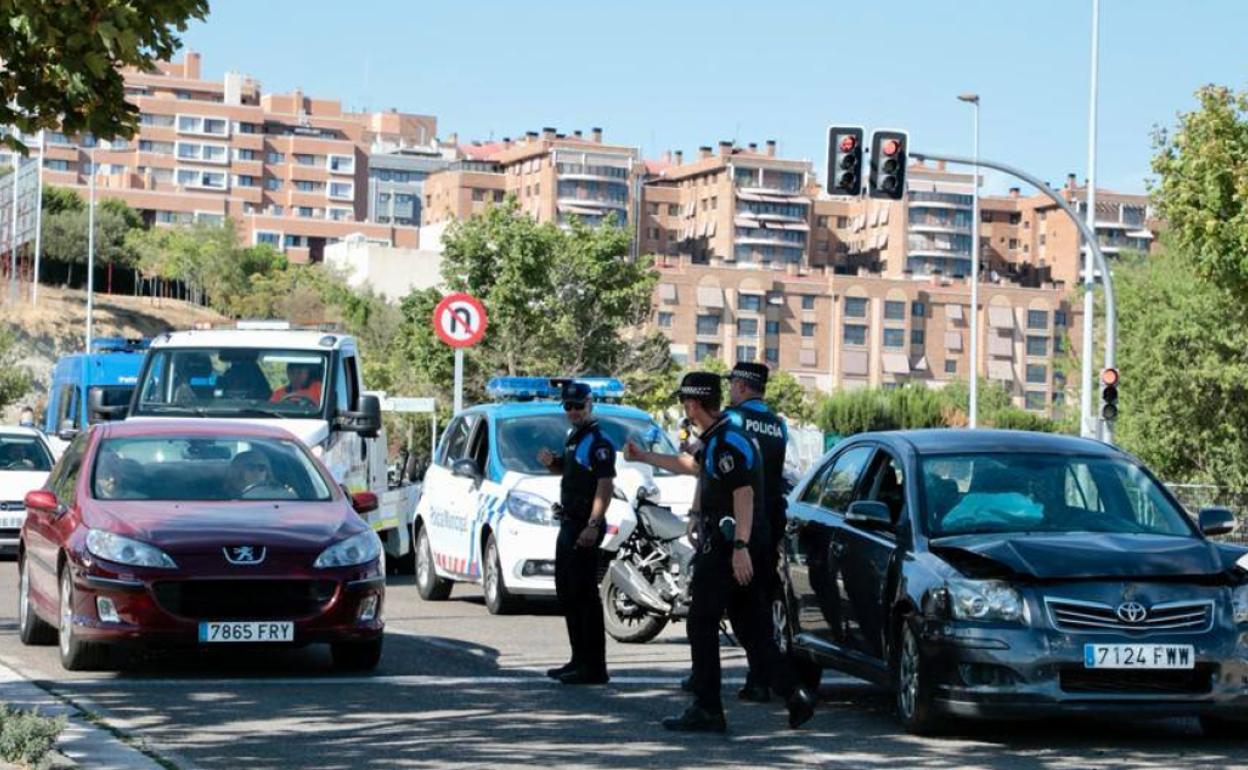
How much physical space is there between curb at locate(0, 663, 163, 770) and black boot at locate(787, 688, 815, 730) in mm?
3211

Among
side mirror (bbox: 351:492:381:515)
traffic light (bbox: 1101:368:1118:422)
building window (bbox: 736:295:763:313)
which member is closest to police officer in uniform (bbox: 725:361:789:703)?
side mirror (bbox: 351:492:381:515)

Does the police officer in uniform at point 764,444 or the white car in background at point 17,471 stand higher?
the police officer in uniform at point 764,444

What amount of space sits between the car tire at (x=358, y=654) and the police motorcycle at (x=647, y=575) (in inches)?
94.4

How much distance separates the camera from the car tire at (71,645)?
1377 centimetres

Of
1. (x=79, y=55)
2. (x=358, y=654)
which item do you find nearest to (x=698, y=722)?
(x=358, y=654)

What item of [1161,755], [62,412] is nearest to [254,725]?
[1161,755]

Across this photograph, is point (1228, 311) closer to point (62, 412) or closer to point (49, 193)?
point (62, 412)

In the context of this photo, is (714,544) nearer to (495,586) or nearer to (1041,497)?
(1041,497)

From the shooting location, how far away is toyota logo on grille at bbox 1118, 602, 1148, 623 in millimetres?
10688

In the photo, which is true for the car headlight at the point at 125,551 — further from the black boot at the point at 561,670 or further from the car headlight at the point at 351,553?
the black boot at the point at 561,670

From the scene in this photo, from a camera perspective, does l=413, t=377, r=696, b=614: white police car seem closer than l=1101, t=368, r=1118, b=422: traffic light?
Yes

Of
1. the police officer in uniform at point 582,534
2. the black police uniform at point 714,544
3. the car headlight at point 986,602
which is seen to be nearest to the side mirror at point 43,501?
the police officer in uniform at point 582,534

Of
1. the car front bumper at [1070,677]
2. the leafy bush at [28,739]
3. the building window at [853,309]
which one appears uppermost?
the building window at [853,309]

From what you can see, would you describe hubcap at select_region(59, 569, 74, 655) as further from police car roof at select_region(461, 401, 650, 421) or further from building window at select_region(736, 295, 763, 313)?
building window at select_region(736, 295, 763, 313)
